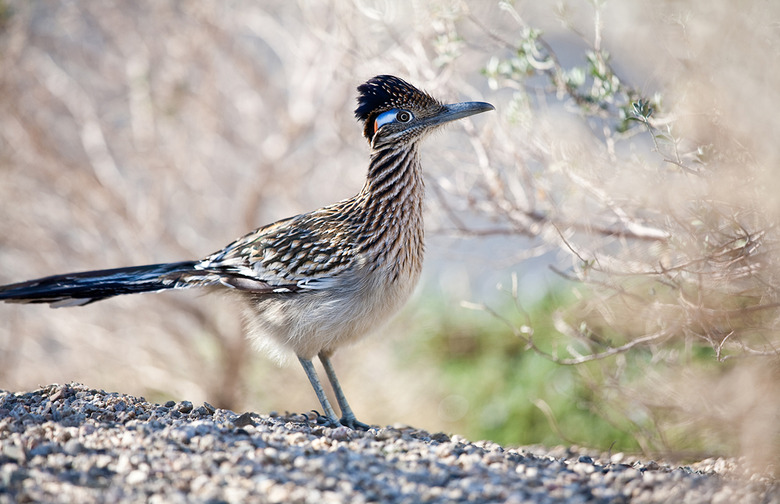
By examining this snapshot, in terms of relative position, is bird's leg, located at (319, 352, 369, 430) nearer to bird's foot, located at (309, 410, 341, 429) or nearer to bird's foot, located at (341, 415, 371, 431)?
bird's foot, located at (341, 415, 371, 431)

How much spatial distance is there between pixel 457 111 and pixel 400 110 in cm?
33

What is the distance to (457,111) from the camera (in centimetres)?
467

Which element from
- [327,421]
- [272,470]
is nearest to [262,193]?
[327,421]

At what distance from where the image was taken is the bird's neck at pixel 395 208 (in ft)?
14.9

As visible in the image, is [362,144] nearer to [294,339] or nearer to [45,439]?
[294,339]

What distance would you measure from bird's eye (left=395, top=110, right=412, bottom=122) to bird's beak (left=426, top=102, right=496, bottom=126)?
110mm

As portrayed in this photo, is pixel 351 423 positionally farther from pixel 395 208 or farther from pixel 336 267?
pixel 395 208

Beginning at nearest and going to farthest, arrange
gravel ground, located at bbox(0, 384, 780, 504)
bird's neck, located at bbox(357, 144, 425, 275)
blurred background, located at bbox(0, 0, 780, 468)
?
1. gravel ground, located at bbox(0, 384, 780, 504)
2. bird's neck, located at bbox(357, 144, 425, 275)
3. blurred background, located at bbox(0, 0, 780, 468)

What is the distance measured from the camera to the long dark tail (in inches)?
168

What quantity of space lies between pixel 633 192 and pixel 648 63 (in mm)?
720

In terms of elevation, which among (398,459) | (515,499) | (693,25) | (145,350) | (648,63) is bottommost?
(515,499)

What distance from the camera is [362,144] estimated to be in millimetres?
7422

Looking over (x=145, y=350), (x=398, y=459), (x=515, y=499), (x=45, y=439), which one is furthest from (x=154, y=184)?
(x=515, y=499)

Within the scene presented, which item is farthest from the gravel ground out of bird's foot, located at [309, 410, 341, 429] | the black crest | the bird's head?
the black crest
